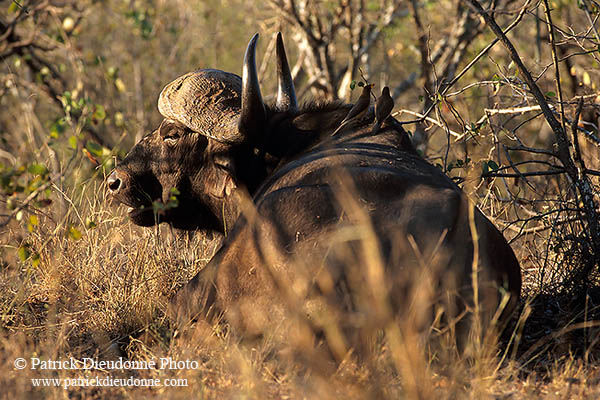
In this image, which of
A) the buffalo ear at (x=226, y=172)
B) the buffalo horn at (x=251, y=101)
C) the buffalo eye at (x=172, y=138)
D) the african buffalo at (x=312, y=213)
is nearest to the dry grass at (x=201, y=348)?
the african buffalo at (x=312, y=213)

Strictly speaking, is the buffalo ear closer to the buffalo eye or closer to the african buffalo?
the african buffalo

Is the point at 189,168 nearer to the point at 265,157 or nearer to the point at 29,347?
the point at 265,157

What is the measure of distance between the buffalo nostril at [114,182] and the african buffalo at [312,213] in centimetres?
2

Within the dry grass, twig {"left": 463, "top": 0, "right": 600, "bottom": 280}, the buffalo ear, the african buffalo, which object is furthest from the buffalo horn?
twig {"left": 463, "top": 0, "right": 600, "bottom": 280}

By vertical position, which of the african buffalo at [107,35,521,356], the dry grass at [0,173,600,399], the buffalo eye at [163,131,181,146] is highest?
the buffalo eye at [163,131,181,146]

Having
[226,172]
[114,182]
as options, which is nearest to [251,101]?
[226,172]

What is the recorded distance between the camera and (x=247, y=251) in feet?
11.9

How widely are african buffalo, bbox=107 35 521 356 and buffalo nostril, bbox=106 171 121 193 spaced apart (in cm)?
2

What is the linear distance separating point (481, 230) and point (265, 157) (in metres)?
1.63

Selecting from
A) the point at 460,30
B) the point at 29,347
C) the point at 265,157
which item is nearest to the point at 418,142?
the point at 460,30

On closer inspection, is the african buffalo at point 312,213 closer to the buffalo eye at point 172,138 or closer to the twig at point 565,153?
the buffalo eye at point 172,138

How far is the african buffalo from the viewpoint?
3191mm

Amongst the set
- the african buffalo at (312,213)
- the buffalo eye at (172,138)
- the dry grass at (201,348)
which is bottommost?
the dry grass at (201,348)

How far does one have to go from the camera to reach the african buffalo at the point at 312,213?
3.19 meters
